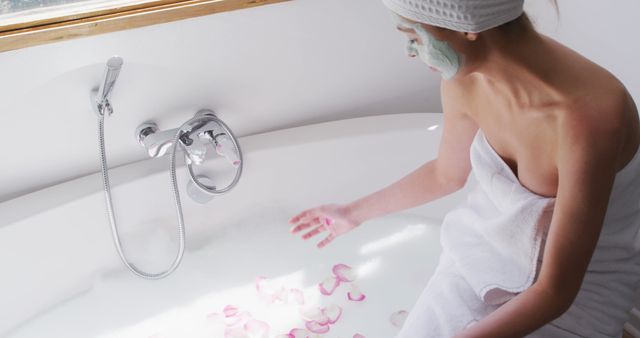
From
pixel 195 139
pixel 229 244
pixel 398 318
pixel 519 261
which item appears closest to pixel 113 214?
pixel 195 139

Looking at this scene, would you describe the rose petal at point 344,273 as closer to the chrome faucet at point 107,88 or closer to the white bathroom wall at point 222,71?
the white bathroom wall at point 222,71

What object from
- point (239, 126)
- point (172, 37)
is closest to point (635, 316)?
point (239, 126)

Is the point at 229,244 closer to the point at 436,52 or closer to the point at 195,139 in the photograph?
the point at 195,139

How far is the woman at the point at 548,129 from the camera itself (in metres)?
1.00

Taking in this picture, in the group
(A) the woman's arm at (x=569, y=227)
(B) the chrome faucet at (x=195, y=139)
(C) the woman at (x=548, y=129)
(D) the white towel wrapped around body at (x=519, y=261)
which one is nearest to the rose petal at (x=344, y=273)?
→ (B) the chrome faucet at (x=195, y=139)

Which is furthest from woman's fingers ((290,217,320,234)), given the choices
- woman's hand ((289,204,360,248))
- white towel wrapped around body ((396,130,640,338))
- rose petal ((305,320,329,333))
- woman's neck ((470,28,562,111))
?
woman's neck ((470,28,562,111))

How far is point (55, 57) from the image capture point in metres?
1.56

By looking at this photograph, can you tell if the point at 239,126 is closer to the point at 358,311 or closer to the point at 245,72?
the point at 245,72

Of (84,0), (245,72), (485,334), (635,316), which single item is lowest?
(635,316)

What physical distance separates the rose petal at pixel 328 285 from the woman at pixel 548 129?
695 millimetres

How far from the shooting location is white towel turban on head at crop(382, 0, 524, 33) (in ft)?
3.09

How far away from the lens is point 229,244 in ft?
6.57

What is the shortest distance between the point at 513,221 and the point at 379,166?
84 cm

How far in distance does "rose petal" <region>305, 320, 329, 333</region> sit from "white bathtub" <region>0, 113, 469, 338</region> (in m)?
0.02
